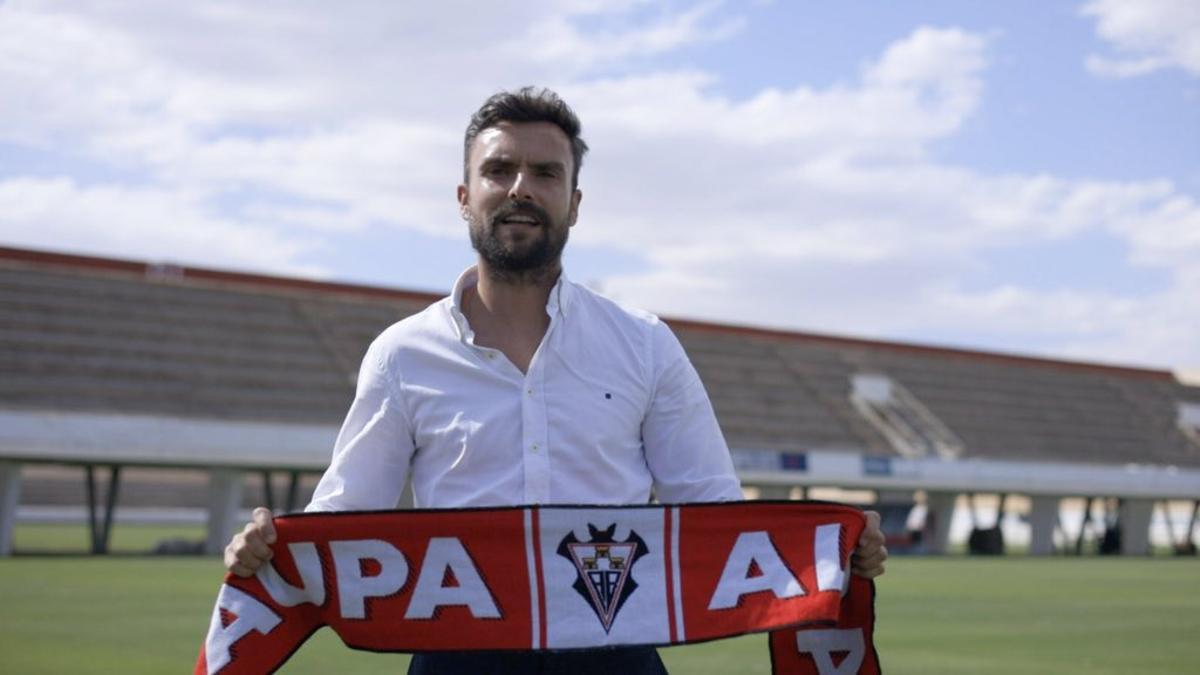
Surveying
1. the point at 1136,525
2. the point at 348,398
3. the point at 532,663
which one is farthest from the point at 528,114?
the point at 1136,525

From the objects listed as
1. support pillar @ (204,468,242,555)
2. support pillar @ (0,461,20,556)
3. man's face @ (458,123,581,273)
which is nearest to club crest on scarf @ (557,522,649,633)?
man's face @ (458,123,581,273)

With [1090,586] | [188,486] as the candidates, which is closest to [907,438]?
[1090,586]

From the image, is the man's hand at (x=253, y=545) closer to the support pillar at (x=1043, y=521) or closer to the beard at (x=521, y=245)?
the beard at (x=521, y=245)

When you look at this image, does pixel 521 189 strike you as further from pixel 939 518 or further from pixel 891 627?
pixel 939 518

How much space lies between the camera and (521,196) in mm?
3605

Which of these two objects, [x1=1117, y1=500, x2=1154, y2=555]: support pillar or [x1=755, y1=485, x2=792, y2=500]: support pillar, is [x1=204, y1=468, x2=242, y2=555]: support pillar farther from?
[x1=1117, y1=500, x2=1154, y2=555]: support pillar

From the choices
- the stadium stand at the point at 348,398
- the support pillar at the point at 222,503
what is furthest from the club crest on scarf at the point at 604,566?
the support pillar at the point at 222,503

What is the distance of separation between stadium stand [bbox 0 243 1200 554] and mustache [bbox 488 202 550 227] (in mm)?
31383

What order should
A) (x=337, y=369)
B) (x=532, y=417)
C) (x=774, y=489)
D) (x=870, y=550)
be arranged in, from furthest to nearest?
1. (x=774, y=489)
2. (x=337, y=369)
3. (x=870, y=550)
4. (x=532, y=417)

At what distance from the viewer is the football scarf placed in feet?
12.5

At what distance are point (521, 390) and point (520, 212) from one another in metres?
0.41

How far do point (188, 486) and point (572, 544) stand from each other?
2817 inches

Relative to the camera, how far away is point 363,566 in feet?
13.0

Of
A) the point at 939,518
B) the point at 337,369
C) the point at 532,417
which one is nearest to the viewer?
the point at 532,417
